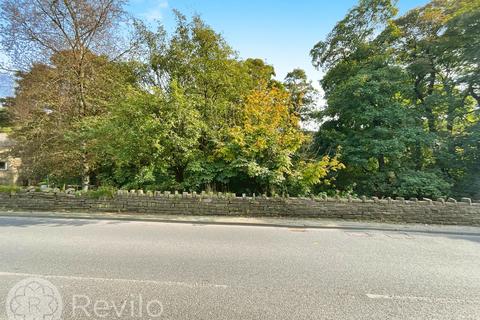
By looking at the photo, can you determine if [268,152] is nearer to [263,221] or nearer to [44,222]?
[263,221]

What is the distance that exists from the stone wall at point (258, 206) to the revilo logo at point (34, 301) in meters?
5.48

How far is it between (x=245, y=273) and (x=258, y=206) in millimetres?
4982

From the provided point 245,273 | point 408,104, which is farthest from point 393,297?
point 408,104

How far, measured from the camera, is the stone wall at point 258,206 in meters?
8.26

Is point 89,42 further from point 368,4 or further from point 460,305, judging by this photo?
point 460,305

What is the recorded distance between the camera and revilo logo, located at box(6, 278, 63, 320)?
2.77 m

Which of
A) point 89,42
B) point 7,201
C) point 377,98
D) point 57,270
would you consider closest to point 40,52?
point 89,42

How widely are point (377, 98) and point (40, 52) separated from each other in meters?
18.8

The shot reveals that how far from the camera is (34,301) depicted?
307 cm

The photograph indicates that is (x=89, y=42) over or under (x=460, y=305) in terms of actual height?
over

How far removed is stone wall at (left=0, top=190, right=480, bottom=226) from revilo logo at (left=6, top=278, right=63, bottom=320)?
18.0 feet

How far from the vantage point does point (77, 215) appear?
845cm

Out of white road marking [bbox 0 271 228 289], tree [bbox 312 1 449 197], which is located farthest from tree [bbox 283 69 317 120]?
white road marking [bbox 0 271 228 289]

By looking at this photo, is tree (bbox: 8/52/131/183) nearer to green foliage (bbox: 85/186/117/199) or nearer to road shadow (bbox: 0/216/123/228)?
green foliage (bbox: 85/186/117/199)
